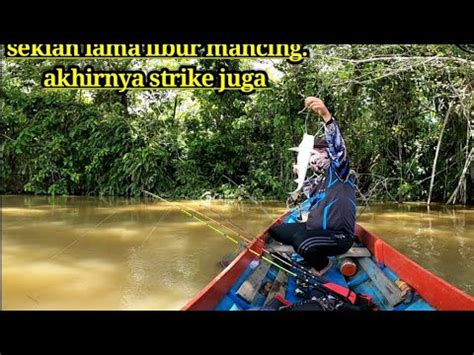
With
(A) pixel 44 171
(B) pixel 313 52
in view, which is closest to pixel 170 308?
(B) pixel 313 52

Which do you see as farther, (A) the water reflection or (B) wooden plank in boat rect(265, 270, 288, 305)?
(A) the water reflection

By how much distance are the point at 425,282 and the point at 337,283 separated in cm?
83

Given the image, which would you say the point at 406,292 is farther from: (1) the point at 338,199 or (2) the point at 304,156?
(2) the point at 304,156

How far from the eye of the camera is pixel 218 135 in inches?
537

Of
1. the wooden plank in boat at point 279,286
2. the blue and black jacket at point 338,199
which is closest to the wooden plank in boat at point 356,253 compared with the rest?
the wooden plank in boat at point 279,286

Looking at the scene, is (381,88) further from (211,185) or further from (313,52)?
(211,185)

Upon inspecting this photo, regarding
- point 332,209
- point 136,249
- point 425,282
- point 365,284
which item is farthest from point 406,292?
point 136,249

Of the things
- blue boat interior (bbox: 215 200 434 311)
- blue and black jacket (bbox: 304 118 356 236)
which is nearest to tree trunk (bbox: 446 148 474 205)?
blue boat interior (bbox: 215 200 434 311)

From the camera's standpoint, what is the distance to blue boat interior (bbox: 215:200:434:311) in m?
2.83

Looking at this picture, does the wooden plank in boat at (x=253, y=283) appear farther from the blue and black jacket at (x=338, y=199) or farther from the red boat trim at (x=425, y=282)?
the red boat trim at (x=425, y=282)

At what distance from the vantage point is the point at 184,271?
5.16 meters

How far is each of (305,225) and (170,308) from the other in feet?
4.50

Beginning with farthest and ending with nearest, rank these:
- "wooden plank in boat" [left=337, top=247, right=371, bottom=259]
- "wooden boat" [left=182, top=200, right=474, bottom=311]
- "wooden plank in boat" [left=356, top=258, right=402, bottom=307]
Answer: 1. "wooden plank in boat" [left=337, top=247, right=371, bottom=259]
2. "wooden plank in boat" [left=356, top=258, right=402, bottom=307]
3. "wooden boat" [left=182, top=200, right=474, bottom=311]

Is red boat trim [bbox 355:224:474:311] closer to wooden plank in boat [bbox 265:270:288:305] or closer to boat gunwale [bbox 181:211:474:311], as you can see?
boat gunwale [bbox 181:211:474:311]
